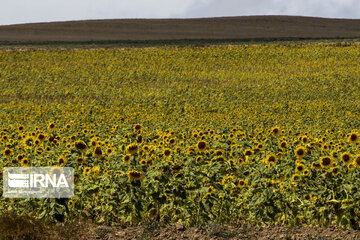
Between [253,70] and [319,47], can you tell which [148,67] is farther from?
[319,47]

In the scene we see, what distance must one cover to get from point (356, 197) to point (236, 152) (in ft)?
8.85

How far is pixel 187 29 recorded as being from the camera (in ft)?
226

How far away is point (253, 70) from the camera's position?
114ft

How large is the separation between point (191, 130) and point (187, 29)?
5727 centimetres

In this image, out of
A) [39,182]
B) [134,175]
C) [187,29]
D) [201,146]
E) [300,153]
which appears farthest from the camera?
[187,29]

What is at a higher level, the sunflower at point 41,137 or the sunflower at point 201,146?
the sunflower at point 41,137

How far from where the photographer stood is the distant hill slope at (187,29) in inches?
2337

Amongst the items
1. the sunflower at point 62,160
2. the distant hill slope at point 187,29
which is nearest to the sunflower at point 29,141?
the sunflower at point 62,160

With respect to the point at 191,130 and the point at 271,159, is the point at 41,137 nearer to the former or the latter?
the point at 271,159

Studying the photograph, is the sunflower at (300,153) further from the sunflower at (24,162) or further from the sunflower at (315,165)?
the sunflower at (24,162)

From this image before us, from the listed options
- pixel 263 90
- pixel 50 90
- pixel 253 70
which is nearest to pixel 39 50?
pixel 50 90

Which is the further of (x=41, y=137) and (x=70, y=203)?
(x=41, y=137)

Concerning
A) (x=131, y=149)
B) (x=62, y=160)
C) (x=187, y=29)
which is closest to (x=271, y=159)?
(x=131, y=149)

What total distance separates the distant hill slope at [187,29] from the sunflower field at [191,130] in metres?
15.9
